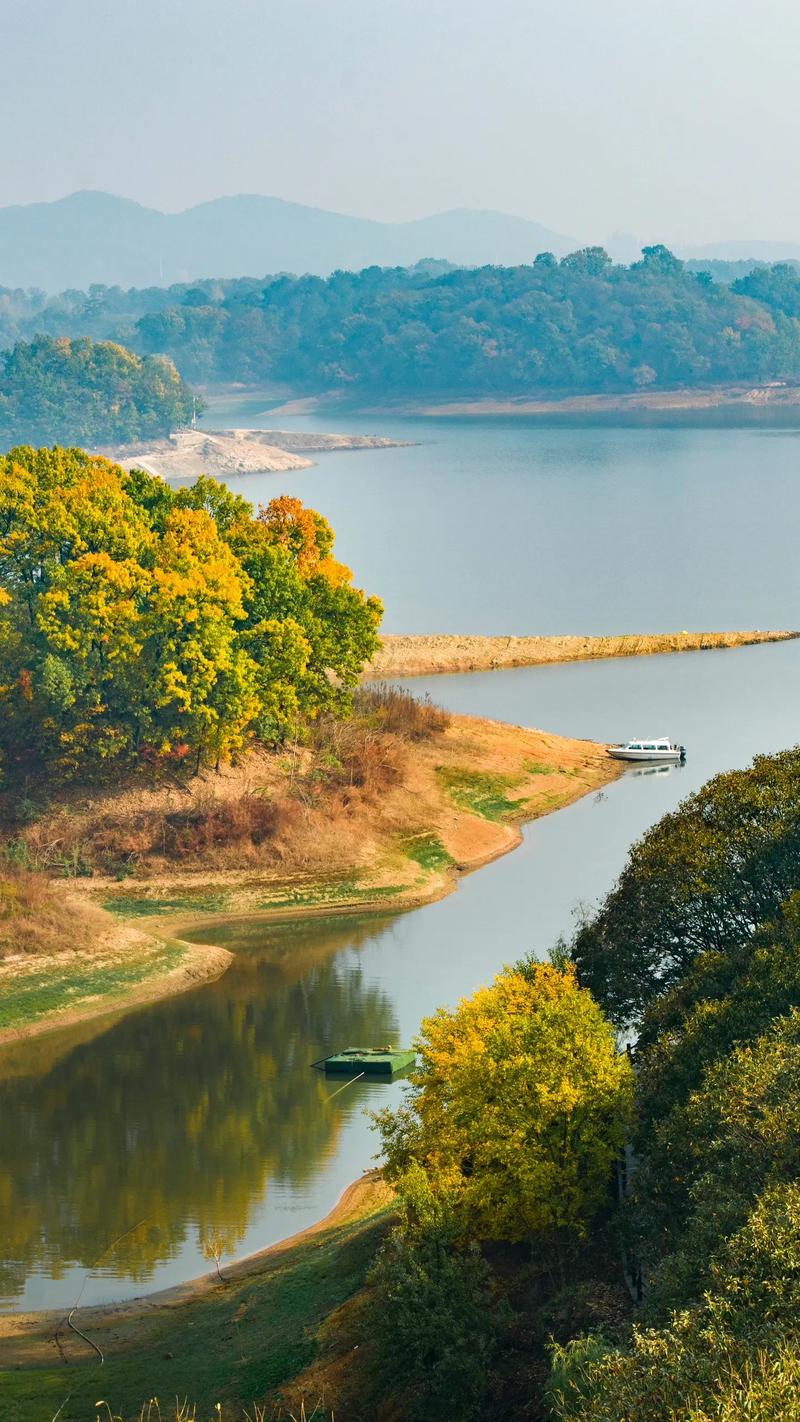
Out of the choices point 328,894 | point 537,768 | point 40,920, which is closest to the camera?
point 40,920

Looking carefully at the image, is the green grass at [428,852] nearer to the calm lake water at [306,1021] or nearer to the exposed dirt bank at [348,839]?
the exposed dirt bank at [348,839]

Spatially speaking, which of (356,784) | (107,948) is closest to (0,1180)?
(107,948)

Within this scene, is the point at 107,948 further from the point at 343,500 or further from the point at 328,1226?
the point at 343,500

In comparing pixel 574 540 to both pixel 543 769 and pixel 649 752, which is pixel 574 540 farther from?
pixel 543 769

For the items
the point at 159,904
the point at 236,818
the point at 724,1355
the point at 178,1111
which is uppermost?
the point at 724,1355

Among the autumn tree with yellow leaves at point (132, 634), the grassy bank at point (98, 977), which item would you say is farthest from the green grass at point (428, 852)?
the grassy bank at point (98, 977)

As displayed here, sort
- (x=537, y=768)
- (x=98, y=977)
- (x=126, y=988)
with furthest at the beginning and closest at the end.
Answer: (x=537, y=768) < (x=98, y=977) < (x=126, y=988)

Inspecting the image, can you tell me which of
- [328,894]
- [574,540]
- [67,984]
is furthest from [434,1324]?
[574,540]
